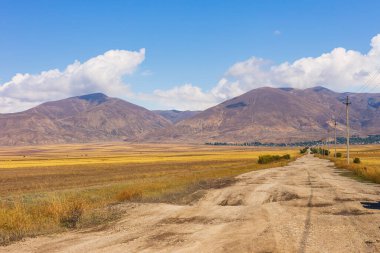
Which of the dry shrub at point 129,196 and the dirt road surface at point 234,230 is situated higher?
the dirt road surface at point 234,230

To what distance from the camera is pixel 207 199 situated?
78.3ft

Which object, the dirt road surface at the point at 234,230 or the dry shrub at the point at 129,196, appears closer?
the dirt road surface at the point at 234,230

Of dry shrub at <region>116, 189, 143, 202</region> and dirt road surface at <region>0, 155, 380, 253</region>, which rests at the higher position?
dirt road surface at <region>0, 155, 380, 253</region>

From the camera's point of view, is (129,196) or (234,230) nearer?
(234,230)

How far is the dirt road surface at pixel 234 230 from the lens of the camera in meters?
11.8

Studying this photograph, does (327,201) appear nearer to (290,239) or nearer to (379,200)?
(379,200)

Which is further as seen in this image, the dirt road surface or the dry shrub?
the dry shrub

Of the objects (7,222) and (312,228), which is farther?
(7,222)

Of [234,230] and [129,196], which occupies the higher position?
[234,230]

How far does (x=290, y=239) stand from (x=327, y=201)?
9954 millimetres

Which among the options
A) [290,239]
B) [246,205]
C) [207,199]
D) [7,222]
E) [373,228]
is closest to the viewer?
[290,239]

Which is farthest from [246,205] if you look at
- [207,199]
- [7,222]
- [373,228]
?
[7,222]

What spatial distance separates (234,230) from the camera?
14.1 meters

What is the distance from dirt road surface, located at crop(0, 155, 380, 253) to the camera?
38.8 feet
